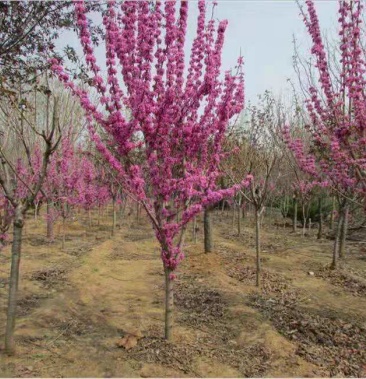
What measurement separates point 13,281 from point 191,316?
2.83m

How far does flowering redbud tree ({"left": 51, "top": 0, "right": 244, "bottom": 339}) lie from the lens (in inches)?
168

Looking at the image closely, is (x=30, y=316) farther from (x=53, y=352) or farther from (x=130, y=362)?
(x=130, y=362)

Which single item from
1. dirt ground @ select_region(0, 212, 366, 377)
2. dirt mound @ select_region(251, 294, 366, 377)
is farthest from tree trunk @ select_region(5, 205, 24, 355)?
dirt mound @ select_region(251, 294, 366, 377)

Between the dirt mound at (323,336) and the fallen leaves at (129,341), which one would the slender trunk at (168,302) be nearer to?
the fallen leaves at (129,341)

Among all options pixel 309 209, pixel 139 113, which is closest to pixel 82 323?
pixel 139 113

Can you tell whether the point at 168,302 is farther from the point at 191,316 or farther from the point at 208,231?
the point at 208,231

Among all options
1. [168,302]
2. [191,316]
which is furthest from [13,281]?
[191,316]

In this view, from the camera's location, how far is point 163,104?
14.1 ft

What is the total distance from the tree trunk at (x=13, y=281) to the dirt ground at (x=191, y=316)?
217mm

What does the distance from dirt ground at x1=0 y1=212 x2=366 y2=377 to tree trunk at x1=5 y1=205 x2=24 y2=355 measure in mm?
217

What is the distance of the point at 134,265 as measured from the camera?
10172 millimetres

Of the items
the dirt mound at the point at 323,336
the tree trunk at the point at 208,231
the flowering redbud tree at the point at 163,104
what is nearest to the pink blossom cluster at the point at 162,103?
the flowering redbud tree at the point at 163,104

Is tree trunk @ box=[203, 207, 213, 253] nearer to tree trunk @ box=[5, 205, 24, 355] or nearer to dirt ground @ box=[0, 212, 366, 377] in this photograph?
dirt ground @ box=[0, 212, 366, 377]

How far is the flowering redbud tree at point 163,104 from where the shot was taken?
4.27 m
